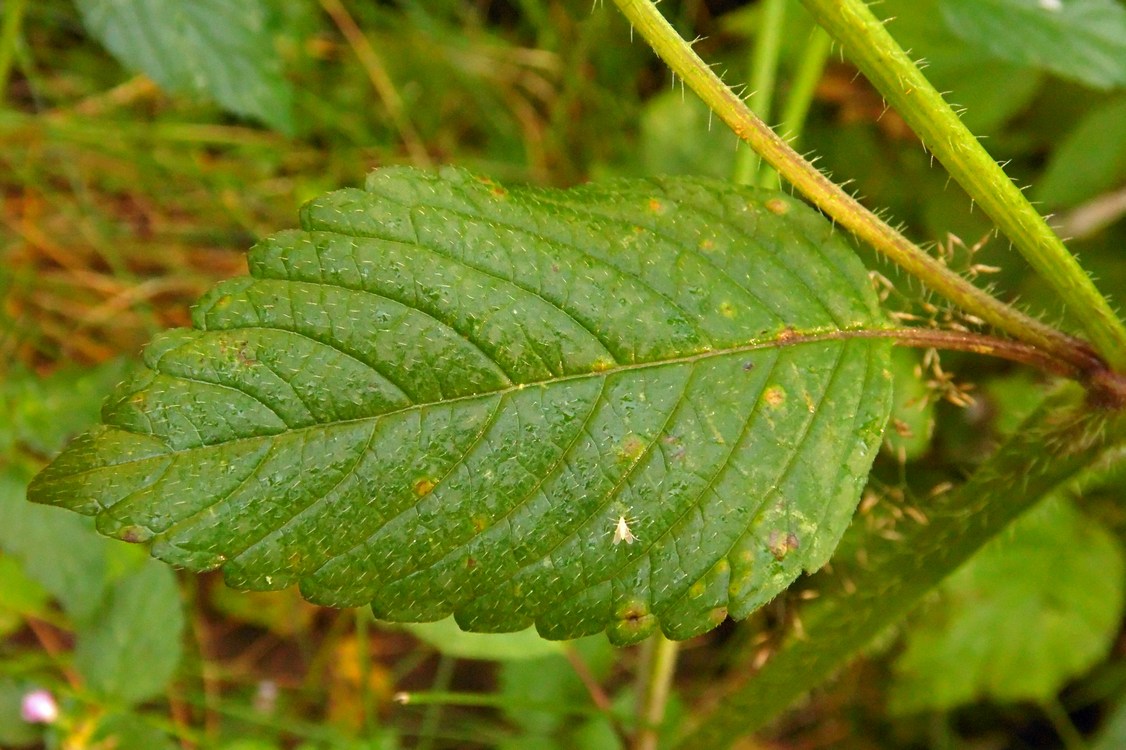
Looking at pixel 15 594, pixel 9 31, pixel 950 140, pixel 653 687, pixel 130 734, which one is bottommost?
pixel 653 687

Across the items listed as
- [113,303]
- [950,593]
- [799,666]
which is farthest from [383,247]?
[950,593]

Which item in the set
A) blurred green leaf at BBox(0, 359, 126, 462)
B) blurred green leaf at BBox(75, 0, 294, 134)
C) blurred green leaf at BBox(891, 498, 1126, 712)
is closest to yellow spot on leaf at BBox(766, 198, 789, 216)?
blurred green leaf at BBox(0, 359, 126, 462)

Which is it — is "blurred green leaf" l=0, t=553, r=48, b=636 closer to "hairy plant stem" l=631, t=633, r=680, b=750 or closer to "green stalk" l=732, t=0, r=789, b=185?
"hairy plant stem" l=631, t=633, r=680, b=750

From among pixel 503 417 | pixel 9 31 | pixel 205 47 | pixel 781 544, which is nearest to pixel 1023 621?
pixel 781 544

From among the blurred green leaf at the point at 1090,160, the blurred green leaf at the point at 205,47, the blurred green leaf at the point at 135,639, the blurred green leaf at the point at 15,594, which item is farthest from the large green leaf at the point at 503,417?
the blurred green leaf at the point at 1090,160

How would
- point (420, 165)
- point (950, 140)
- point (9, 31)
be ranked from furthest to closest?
point (420, 165) < point (9, 31) < point (950, 140)

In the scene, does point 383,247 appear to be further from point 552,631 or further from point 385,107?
point 385,107

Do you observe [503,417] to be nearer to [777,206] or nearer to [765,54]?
[777,206]

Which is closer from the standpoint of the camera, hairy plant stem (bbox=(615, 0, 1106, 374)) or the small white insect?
hairy plant stem (bbox=(615, 0, 1106, 374))
